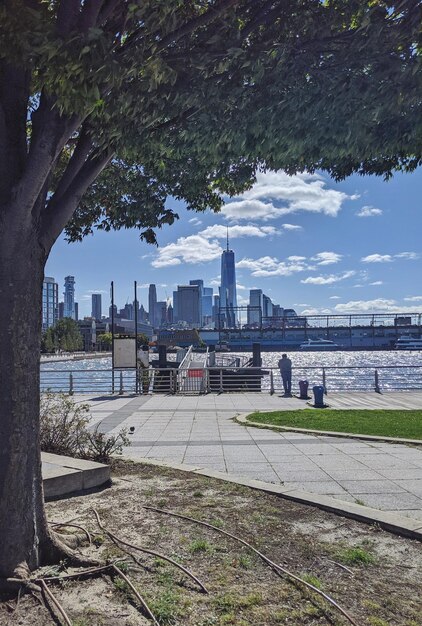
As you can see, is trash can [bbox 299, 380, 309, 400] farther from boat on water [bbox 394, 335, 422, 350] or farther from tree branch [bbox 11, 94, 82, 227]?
boat on water [bbox 394, 335, 422, 350]

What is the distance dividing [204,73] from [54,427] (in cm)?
552

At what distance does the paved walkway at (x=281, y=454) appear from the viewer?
6.13 m

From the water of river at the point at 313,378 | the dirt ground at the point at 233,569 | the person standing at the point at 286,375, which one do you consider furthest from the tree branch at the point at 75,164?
the person standing at the point at 286,375

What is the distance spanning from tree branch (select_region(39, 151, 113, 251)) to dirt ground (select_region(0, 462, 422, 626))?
2.53 metres

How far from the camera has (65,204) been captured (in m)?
3.91

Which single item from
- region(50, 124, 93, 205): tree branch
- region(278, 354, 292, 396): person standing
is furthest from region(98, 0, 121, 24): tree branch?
region(278, 354, 292, 396): person standing

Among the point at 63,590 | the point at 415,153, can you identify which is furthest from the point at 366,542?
the point at 415,153

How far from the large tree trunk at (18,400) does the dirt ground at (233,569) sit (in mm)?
332

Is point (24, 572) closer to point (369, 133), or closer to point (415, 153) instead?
point (369, 133)

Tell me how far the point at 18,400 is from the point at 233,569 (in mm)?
2035

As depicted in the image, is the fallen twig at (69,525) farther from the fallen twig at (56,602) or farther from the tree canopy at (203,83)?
the tree canopy at (203,83)

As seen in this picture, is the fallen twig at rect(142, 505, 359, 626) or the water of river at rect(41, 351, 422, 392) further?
the water of river at rect(41, 351, 422, 392)

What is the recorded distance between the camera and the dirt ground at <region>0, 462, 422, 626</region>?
9.91 feet

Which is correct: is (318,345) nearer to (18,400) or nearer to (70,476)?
(70,476)
